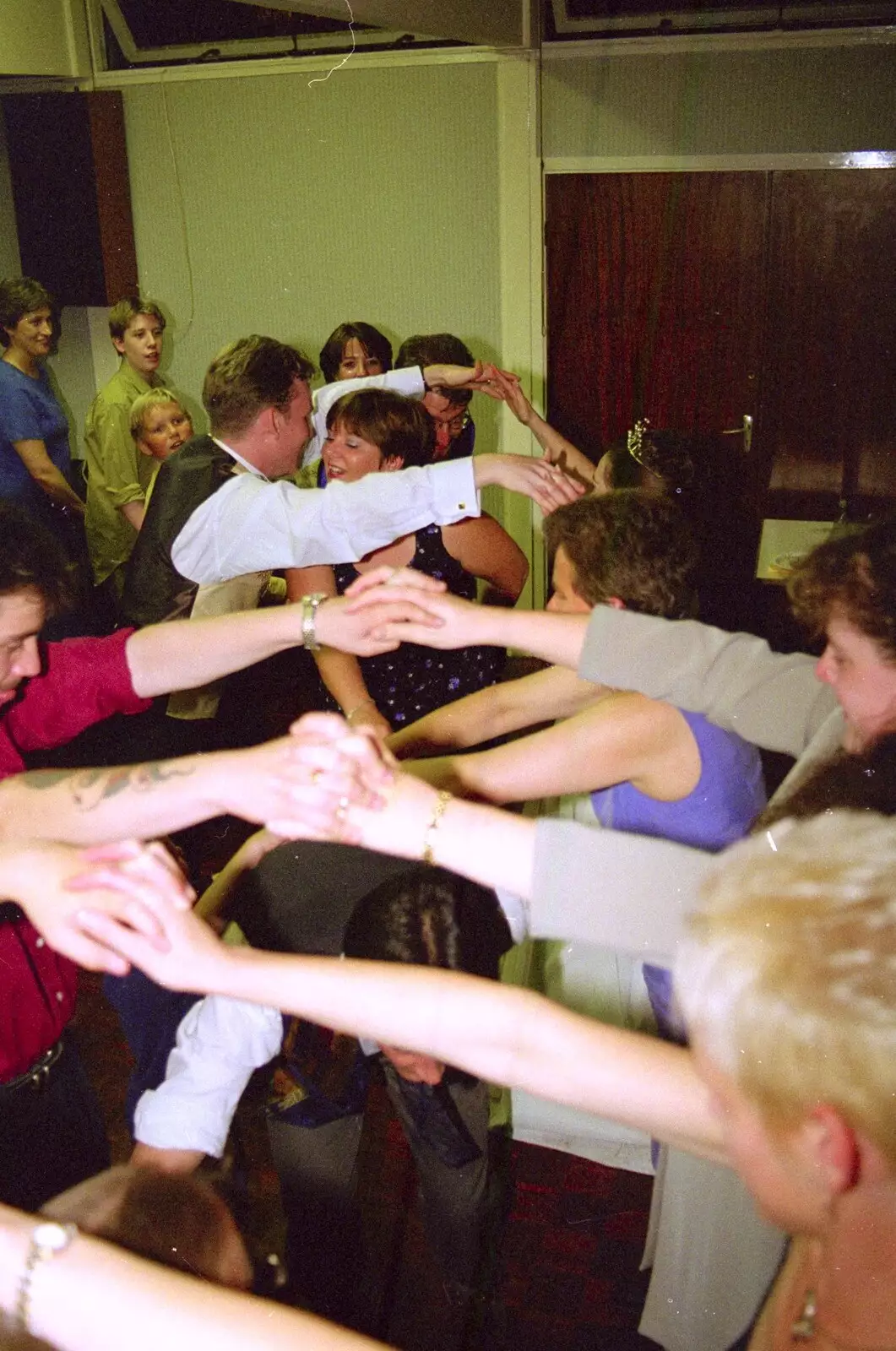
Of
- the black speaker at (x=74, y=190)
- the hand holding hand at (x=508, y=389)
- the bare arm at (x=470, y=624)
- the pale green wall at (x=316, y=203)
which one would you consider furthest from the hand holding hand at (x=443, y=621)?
the black speaker at (x=74, y=190)

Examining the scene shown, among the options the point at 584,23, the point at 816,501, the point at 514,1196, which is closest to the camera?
the point at 514,1196

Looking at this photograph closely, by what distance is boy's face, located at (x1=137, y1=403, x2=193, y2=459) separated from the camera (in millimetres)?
Result: 1626

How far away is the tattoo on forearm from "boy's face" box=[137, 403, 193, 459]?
968mm

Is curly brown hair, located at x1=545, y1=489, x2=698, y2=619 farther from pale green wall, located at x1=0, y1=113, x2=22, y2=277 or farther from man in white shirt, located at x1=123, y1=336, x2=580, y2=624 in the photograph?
pale green wall, located at x1=0, y1=113, x2=22, y2=277

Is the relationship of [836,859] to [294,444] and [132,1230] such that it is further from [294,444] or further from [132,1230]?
[294,444]

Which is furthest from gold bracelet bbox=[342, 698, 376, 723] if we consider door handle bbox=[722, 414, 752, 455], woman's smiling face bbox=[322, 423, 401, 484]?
door handle bbox=[722, 414, 752, 455]

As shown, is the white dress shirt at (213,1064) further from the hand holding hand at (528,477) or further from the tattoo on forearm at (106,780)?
the hand holding hand at (528,477)

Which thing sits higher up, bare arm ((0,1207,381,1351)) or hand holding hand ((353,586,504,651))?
hand holding hand ((353,586,504,651))

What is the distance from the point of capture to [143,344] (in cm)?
182

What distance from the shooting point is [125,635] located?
36.1 inches

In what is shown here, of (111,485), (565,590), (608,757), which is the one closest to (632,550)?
(565,590)

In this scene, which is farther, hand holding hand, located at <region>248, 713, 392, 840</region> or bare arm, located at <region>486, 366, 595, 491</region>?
bare arm, located at <region>486, 366, 595, 491</region>

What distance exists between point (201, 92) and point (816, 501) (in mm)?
1559

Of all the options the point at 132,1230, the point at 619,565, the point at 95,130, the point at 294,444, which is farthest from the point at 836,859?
the point at 95,130
